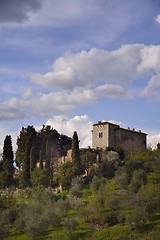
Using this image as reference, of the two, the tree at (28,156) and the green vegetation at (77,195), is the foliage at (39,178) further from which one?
the tree at (28,156)

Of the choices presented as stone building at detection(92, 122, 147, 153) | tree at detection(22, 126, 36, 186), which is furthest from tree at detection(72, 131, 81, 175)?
stone building at detection(92, 122, 147, 153)

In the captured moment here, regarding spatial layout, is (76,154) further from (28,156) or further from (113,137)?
(113,137)

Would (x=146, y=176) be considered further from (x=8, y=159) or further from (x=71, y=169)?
(x=8, y=159)

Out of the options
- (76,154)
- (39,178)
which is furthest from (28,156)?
(39,178)

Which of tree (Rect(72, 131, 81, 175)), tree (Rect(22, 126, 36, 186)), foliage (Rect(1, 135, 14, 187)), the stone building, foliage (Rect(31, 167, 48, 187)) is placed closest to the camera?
foliage (Rect(31, 167, 48, 187))

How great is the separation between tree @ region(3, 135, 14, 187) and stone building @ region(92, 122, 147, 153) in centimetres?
2016

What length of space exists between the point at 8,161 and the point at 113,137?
82.6ft

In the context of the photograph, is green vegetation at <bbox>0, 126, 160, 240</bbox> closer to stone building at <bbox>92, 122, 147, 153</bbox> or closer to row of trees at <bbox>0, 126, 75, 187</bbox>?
row of trees at <bbox>0, 126, 75, 187</bbox>

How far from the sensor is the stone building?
281 ft

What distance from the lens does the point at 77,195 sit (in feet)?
174

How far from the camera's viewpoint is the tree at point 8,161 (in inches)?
2594

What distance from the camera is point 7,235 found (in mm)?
43500

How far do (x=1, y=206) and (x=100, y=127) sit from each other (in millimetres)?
40581

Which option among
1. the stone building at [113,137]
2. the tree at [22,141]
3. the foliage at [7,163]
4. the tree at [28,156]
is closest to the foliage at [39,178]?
the tree at [28,156]
